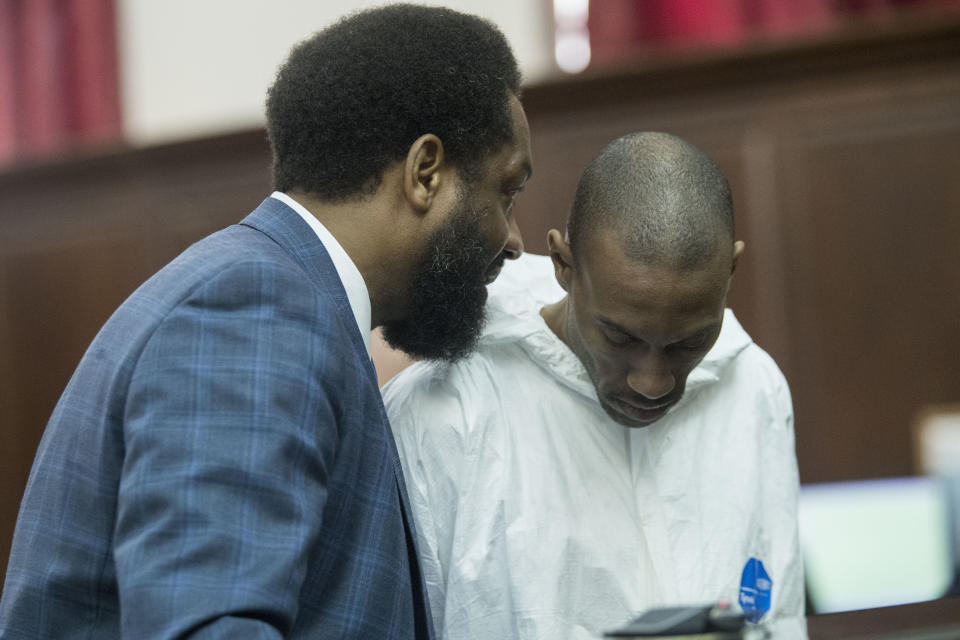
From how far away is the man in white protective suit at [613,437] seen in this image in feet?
4.77

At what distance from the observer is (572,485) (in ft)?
5.14

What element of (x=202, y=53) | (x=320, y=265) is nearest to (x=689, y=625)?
(x=320, y=265)

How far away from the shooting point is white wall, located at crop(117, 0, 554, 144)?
4.12 metres

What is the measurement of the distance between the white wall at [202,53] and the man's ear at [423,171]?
2.87 m

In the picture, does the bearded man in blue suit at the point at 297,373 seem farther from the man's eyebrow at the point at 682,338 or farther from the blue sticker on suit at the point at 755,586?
the blue sticker on suit at the point at 755,586

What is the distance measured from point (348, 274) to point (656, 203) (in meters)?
0.44

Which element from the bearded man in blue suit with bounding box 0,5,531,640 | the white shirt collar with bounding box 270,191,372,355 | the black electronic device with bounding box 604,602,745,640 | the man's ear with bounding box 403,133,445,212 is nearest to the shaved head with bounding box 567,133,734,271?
the bearded man in blue suit with bounding box 0,5,531,640

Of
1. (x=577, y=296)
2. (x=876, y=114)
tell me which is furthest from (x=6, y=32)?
(x=577, y=296)

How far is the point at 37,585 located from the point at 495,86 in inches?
31.0

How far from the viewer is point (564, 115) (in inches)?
120

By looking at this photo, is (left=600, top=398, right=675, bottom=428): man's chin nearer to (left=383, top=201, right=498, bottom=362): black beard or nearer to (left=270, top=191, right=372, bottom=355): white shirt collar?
(left=383, top=201, right=498, bottom=362): black beard

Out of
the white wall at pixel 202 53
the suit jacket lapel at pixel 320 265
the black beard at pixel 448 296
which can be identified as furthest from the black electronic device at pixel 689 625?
the white wall at pixel 202 53

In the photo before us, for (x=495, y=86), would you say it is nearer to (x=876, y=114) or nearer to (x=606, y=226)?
(x=606, y=226)

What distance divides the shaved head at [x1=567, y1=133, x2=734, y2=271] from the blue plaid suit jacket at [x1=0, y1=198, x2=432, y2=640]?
43 cm
